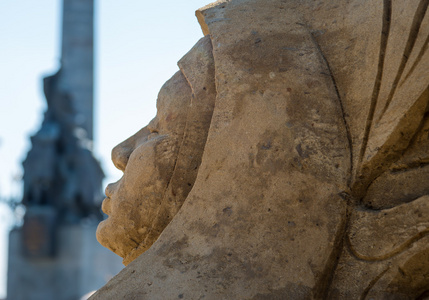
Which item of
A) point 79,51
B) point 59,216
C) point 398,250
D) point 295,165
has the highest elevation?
point 79,51

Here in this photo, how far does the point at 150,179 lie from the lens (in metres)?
2.69

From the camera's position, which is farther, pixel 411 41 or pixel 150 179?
pixel 150 179

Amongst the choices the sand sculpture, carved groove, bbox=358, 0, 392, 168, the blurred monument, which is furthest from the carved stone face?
the blurred monument

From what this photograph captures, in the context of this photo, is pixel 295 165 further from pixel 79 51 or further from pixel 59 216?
pixel 79 51

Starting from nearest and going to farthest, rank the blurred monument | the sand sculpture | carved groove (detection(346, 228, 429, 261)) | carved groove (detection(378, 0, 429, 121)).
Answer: carved groove (detection(346, 228, 429, 261)) < the sand sculpture < carved groove (detection(378, 0, 429, 121)) < the blurred monument

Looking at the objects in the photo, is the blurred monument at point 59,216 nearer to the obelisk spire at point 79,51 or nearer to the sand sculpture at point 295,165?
the obelisk spire at point 79,51

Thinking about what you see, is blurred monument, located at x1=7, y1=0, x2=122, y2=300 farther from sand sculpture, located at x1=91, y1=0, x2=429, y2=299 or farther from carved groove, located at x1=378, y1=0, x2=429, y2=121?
carved groove, located at x1=378, y1=0, x2=429, y2=121

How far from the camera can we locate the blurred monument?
15.6 m

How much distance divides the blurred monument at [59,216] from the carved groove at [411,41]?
14.1m

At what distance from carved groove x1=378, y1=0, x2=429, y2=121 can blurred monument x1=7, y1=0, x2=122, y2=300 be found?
46.3ft

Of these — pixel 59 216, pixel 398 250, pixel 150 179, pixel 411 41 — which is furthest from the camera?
pixel 59 216

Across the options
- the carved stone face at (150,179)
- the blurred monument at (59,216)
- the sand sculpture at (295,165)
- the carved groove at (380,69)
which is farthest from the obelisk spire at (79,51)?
the carved groove at (380,69)

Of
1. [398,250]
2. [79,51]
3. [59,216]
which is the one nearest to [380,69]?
[398,250]

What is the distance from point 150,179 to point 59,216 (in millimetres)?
14251
